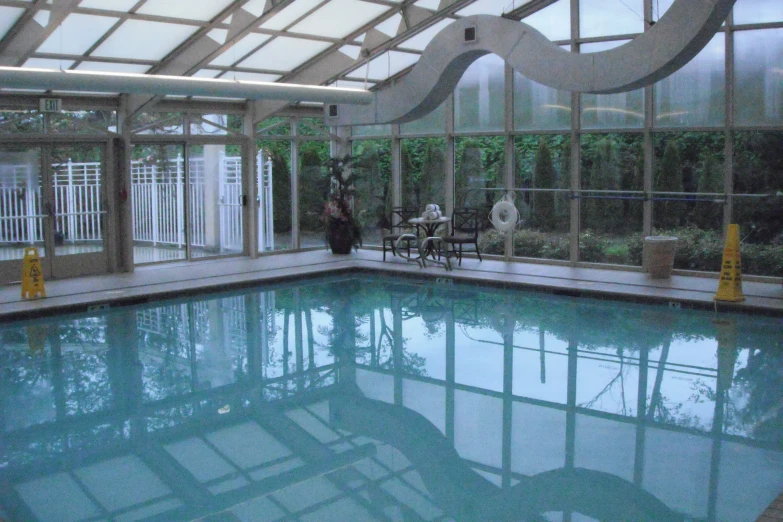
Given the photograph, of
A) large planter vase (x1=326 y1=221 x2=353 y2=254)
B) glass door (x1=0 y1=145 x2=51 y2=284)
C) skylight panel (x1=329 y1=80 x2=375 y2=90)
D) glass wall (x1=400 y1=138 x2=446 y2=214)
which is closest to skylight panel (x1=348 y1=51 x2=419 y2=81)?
skylight panel (x1=329 y1=80 x2=375 y2=90)

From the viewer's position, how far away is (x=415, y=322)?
8.91m

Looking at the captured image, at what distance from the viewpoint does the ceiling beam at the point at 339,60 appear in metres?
10.9

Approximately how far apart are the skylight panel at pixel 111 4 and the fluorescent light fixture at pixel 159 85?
31.7 inches

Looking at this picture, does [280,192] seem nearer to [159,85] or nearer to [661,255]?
[159,85]

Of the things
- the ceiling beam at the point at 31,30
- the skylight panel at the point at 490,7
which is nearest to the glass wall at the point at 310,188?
the skylight panel at the point at 490,7

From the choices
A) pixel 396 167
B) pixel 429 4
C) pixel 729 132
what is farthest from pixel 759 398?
A: pixel 396 167

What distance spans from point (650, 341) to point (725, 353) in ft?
2.29

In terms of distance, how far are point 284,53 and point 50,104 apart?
10.4ft

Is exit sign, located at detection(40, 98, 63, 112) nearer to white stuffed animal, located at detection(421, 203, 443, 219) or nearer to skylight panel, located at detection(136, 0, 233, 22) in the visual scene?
skylight panel, located at detection(136, 0, 233, 22)

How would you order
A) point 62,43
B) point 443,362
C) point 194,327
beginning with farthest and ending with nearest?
point 62,43
point 194,327
point 443,362

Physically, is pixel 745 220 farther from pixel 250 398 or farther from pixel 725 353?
pixel 250 398

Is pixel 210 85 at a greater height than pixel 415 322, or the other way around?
pixel 210 85

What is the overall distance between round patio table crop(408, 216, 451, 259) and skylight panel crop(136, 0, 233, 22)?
13.7 ft

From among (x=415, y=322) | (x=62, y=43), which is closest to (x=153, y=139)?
(x=62, y=43)
